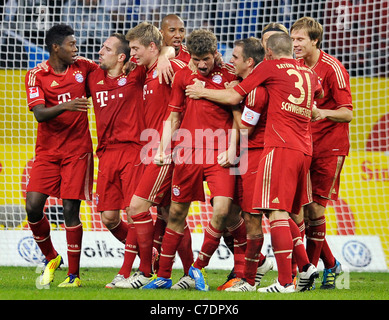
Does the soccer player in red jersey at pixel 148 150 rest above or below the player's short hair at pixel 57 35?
below

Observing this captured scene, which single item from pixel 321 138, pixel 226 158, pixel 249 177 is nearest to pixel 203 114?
pixel 226 158

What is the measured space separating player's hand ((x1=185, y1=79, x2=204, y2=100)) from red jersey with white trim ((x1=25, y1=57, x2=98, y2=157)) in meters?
1.29

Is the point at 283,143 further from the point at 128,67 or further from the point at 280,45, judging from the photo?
the point at 128,67

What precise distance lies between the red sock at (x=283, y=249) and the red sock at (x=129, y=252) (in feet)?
4.81

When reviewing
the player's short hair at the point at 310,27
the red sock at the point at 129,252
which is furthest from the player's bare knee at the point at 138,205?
the player's short hair at the point at 310,27

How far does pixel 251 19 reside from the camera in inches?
466

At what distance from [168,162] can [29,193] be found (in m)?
1.45

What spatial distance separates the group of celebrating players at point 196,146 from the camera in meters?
5.87

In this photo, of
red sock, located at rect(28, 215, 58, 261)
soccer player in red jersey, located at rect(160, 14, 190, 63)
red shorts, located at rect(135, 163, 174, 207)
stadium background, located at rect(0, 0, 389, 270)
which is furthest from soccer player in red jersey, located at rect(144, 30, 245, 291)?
stadium background, located at rect(0, 0, 389, 270)

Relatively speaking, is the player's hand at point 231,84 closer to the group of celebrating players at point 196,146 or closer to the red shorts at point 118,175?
the group of celebrating players at point 196,146

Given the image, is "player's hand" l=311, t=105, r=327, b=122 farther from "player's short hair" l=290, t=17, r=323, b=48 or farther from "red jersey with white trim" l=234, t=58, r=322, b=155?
"player's short hair" l=290, t=17, r=323, b=48

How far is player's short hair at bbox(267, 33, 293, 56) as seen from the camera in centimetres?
594

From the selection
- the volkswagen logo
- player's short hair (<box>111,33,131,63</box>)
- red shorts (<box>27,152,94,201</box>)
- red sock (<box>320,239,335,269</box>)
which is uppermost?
player's short hair (<box>111,33,131,63</box>)

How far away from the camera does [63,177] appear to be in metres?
6.77
